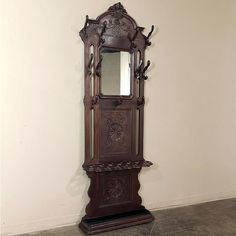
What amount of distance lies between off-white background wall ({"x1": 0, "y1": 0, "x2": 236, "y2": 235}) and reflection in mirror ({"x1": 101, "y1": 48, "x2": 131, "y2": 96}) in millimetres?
208

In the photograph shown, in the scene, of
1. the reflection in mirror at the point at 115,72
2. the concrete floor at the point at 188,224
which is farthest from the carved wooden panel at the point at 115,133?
the concrete floor at the point at 188,224

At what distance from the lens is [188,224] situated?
265 cm

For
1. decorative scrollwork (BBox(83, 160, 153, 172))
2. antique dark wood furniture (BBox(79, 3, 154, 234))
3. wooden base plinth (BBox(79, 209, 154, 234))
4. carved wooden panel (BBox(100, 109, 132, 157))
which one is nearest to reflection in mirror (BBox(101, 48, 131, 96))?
antique dark wood furniture (BBox(79, 3, 154, 234))

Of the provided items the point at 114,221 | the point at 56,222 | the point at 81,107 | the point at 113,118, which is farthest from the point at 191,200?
the point at 81,107

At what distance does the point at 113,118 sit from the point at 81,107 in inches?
11.8

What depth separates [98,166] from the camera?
254 cm

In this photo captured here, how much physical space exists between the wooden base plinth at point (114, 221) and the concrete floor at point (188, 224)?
5 centimetres

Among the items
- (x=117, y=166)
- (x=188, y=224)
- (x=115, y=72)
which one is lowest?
(x=188, y=224)

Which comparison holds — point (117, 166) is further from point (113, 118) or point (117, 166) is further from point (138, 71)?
point (138, 71)

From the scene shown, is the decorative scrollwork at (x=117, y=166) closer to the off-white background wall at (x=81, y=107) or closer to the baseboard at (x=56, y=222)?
the off-white background wall at (x=81, y=107)

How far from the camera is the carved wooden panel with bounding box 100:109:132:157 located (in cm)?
259

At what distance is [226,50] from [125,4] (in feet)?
4.12

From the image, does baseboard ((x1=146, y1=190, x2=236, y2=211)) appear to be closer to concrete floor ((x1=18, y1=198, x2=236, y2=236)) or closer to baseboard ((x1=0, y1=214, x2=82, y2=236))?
concrete floor ((x1=18, y1=198, x2=236, y2=236))

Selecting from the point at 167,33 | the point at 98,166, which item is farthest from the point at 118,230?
the point at 167,33
